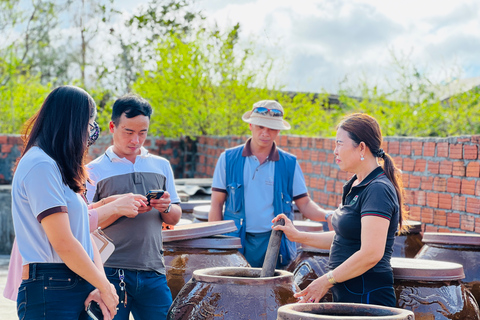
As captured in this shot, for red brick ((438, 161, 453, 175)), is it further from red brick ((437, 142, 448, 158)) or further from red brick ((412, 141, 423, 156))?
red brick ((412, 141, 423, 156))

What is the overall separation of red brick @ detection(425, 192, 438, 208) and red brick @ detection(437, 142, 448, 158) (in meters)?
0.37

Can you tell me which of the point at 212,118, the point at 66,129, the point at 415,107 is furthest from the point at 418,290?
the point at 212,118

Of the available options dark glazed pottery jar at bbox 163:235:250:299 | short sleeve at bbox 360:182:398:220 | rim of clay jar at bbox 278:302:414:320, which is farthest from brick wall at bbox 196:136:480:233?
rim of clay jar at bbox 278:302:414:320

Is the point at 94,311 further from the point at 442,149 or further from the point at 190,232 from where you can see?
the point at 442,149

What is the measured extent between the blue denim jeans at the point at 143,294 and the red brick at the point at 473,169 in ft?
9.48

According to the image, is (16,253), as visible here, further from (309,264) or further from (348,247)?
(309,264)

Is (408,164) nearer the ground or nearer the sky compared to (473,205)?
nearer the sky

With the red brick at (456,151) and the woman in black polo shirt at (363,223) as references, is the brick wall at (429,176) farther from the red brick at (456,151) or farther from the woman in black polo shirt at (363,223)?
the woman in black polo shirt at (363,223)

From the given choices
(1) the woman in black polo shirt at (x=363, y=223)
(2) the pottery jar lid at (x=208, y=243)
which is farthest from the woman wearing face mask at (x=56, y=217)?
(2) the pottery jar lid at (x=208, y=243)

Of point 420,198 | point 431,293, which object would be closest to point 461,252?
point 431,293

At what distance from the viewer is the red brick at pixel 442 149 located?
206 inches

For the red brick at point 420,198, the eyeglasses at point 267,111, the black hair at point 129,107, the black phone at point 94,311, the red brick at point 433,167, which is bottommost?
the black phone at point 94,311

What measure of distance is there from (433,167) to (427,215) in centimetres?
44

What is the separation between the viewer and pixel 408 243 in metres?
4.26
